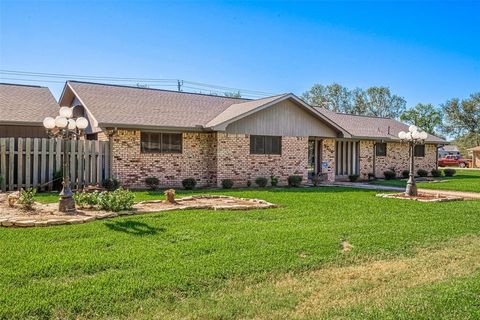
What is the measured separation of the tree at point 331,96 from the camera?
196 ft

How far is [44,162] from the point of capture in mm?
13344

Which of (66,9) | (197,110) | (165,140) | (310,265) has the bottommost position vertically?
(310,265)

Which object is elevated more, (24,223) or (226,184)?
(226,184)

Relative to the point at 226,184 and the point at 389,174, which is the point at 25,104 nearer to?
the point at 226,184

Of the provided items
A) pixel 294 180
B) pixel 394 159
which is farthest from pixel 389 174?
pixel 294 180

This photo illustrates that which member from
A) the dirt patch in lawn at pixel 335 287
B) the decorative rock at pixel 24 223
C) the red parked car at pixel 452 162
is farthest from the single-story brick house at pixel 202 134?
the red parked car at pixel 452 162

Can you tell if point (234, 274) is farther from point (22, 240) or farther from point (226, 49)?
point (226, 49)

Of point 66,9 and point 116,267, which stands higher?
point 66,9

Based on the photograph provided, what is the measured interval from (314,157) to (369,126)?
6281 millimetres

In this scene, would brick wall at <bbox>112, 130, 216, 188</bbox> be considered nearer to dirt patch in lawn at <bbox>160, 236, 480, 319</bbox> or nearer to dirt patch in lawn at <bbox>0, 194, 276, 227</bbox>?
dirt patch in lawn at <bbox>0, 194, 276, 227</bbox>

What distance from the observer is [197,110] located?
58.4ft

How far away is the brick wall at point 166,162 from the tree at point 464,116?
55170 millimetres

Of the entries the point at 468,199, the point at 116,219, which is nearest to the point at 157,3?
the point at 116,219

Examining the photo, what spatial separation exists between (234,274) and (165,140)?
1117 centimetres
